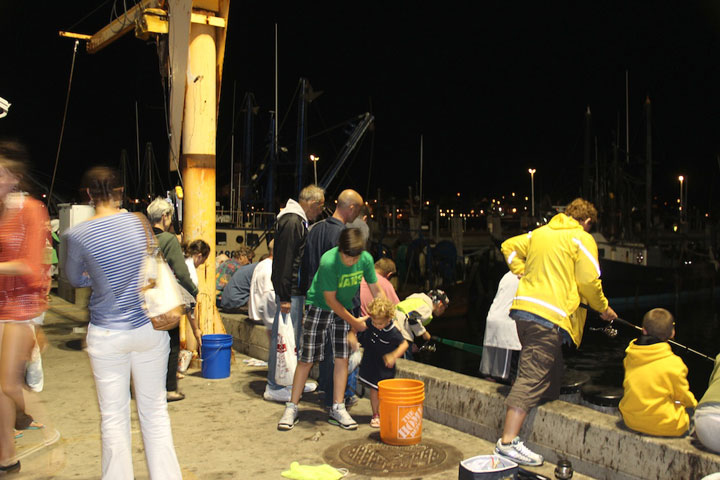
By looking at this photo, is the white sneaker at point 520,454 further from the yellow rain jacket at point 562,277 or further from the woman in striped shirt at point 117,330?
the woman in striped shirt at point 117,330

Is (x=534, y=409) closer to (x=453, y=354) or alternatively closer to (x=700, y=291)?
(x=453, y=354)

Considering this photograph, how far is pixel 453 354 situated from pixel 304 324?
14659mm

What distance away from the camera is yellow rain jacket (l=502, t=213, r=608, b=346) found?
469 centimetres

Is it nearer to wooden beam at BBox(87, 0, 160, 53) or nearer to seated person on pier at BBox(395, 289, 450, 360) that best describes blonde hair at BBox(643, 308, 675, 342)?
seated person on pier at BBox(395, 289, 450, 360)

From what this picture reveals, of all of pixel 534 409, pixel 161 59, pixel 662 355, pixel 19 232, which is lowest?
pixel 534 409

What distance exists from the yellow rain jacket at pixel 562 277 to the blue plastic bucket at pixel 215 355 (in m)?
3.38

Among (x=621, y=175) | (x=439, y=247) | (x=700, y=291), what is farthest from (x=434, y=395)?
(x=621, y=175)

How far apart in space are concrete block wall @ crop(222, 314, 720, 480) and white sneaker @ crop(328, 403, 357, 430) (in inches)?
27.5

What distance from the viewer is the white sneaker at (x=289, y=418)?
5.37 m

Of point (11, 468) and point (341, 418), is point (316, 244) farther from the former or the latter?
point (11, 468)

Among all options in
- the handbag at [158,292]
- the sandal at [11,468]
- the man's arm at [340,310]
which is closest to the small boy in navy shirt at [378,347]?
the man's arm at [340,310]

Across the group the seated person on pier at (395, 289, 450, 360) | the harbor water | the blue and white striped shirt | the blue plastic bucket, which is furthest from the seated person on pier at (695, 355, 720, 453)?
the harbor water

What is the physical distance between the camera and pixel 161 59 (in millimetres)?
8617

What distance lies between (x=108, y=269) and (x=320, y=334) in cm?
238
